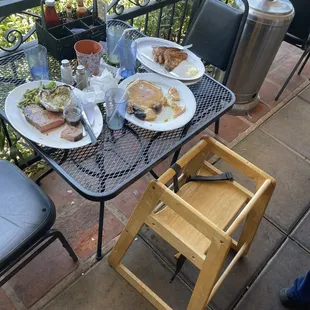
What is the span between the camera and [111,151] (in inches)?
49.1

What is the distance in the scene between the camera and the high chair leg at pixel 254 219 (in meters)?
1.44

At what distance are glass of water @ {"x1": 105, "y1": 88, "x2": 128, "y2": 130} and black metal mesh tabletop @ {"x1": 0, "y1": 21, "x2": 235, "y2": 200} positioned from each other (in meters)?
0.03

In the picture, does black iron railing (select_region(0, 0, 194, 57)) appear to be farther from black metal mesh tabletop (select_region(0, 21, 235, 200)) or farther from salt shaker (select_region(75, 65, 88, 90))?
salt shaker (select_region(75, 65, 88, 90))

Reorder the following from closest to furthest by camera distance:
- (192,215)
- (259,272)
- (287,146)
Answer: (192,215)
(259,272)
(287,146)

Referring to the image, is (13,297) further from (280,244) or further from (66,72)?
(280,244)

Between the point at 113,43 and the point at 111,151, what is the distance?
0.56 meters

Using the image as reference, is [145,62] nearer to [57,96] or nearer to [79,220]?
[57,96]

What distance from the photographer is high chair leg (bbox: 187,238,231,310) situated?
117 cm

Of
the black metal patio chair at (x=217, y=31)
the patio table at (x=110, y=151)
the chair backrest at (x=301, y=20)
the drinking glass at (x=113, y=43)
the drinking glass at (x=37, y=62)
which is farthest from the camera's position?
the chair backrest at (x=301, y=20)

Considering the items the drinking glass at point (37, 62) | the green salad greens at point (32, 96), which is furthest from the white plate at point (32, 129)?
the drinking glass at point (37, 62)

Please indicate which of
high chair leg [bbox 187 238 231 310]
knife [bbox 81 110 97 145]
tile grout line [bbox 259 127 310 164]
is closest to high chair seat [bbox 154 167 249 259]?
high chair leg [bbox 187 238 231 310]

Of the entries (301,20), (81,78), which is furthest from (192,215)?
(301,20)

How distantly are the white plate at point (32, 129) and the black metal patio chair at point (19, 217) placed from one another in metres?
0.27

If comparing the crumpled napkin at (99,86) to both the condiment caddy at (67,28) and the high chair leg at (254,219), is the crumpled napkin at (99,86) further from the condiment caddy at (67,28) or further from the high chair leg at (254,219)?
the high chair leg at (254,219)
